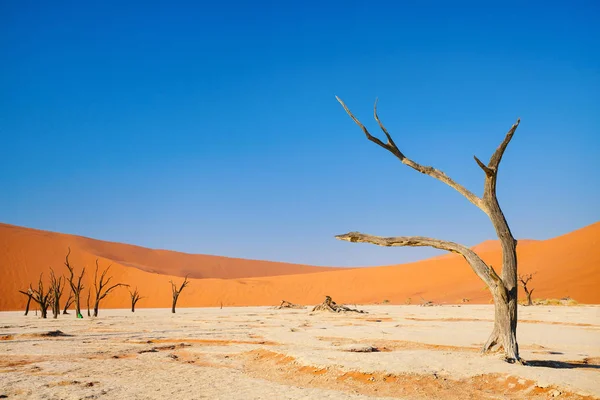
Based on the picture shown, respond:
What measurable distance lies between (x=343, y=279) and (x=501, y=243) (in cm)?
5787

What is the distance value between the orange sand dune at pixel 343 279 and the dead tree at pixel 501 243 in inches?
1344

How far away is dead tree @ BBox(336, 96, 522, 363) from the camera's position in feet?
25.9

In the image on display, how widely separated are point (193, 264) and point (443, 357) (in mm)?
109136

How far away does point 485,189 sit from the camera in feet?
27.3

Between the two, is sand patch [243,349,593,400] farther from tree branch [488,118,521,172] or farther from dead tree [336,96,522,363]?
tree branch [488,118,521,172]

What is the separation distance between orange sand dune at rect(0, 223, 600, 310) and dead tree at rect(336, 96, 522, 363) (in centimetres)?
3413

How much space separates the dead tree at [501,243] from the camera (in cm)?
788

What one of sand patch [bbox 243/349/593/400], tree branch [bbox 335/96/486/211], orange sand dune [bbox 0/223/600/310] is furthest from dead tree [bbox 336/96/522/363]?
orange sand dune [bbox 0/223/600/310]

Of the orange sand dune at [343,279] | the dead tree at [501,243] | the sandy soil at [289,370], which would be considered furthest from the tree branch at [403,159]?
the orange sand dune at [343,279]

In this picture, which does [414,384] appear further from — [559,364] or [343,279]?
[343,279]

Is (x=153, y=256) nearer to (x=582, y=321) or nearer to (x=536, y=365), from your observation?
(x=582, y=321)

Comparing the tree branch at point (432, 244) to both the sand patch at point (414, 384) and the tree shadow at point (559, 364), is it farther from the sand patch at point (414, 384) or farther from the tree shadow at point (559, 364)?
the sand patch at point (414, 384)

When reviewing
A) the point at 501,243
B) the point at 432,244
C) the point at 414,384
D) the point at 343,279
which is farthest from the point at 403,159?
the point at 343,279

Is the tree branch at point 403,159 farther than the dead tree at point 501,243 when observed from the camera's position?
Yes
